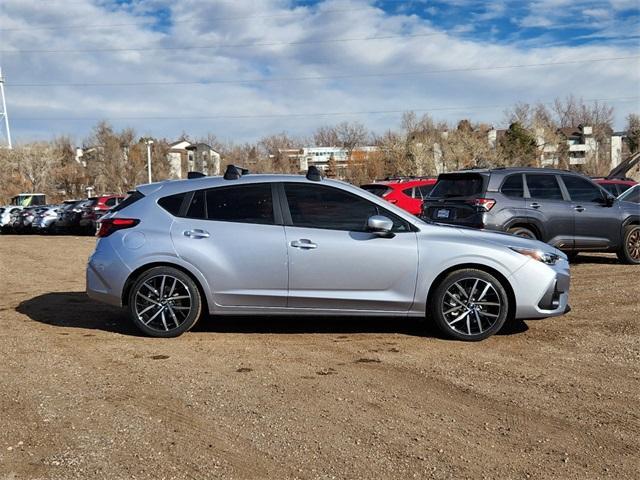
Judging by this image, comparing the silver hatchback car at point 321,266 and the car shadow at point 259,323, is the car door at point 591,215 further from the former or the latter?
the silver hatchback car at point 321,266

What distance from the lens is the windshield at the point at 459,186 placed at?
36.6 ft

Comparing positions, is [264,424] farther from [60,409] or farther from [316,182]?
[316,182]

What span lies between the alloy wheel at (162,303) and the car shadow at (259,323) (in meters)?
0.37

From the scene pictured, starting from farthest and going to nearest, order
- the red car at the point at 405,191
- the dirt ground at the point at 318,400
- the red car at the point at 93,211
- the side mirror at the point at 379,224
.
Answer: the red car at the point at 93,211
the red car at the point at 405,191
the side mirror at the point at 379,224
the dirt ground at the point at 318,400

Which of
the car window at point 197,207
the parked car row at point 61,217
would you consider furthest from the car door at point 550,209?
the parked car row at point 61,217

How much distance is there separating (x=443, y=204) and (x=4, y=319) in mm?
6893

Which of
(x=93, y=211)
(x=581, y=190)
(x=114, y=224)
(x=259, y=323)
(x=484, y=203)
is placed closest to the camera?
(x=114, y=224)

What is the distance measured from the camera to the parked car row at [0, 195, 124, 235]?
27.1 meters

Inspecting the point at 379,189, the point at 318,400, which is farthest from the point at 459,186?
the point at 318,400

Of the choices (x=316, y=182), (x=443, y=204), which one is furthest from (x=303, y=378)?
(x=443, y=204)

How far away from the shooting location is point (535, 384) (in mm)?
5203

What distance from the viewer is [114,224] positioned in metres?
6.98

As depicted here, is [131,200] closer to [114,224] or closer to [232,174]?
[114,224]

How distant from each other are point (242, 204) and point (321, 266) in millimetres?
1059
